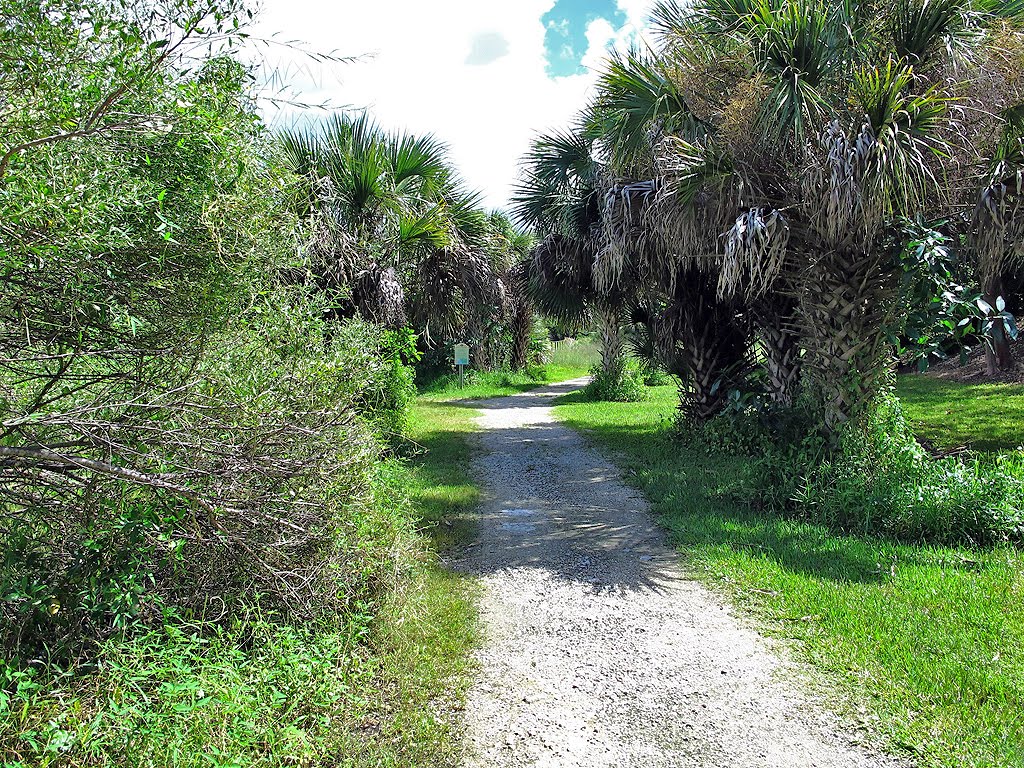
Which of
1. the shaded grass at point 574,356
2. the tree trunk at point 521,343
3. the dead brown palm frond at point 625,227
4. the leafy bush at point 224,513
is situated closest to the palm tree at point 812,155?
the dead brown palm frond at point 625,227

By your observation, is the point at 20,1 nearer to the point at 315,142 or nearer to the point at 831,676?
the point at 831,676

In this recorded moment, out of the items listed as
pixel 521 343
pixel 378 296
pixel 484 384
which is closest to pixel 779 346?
pixel 378 296

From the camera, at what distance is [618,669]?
3.78 metres

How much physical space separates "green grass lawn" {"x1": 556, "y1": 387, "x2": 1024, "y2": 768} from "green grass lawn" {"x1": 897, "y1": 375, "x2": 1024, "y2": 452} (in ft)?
16.0

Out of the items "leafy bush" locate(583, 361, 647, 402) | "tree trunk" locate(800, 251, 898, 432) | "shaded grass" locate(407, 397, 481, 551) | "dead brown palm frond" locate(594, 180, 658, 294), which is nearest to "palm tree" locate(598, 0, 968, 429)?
"tree trunk" locate(800, 251, 898, 432)

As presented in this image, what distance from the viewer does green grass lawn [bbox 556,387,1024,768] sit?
3.15 meters

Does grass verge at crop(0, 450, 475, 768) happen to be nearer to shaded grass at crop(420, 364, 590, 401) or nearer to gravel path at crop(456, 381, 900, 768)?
gravel path at crop(456, 381, 900, 768)

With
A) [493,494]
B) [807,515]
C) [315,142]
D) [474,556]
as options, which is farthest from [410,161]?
[807,515]

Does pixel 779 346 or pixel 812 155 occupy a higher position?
pixel 812 155

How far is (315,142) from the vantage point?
907 centimetres

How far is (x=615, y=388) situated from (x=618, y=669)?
15029 mm

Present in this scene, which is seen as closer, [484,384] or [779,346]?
[779,346]

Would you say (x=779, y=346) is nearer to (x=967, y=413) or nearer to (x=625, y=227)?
(x=625, y=227)

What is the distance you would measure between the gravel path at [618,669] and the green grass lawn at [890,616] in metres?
0.22
